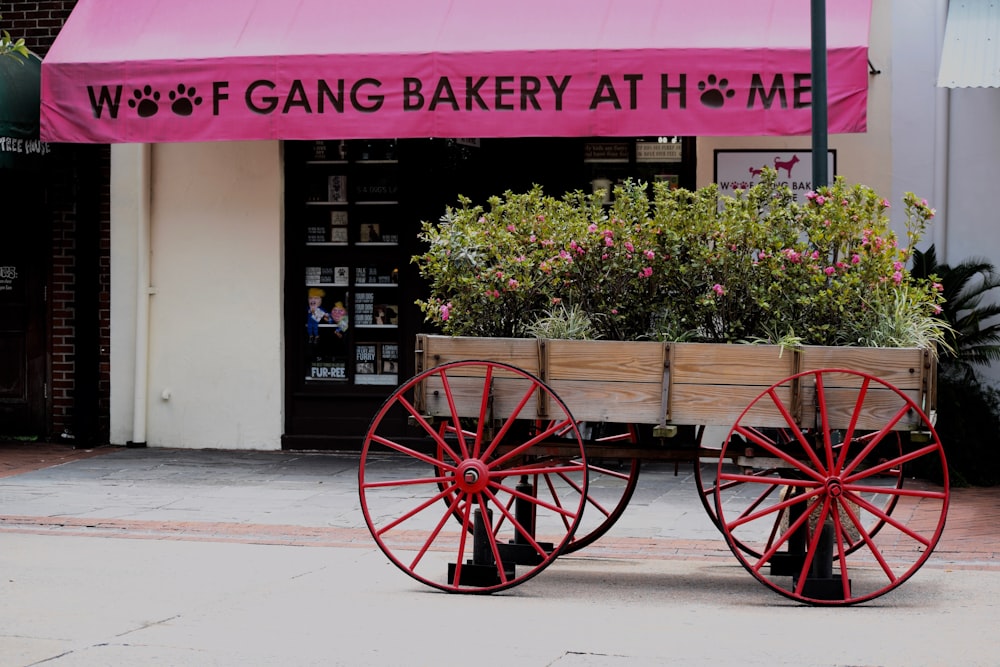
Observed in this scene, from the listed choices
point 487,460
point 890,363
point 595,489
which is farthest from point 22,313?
point 890,363

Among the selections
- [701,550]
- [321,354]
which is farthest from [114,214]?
[701,550]

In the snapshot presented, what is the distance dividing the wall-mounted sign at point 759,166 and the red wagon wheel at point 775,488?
240 cm

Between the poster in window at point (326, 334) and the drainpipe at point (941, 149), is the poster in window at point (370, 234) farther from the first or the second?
the drainpipe at point (941, 149)

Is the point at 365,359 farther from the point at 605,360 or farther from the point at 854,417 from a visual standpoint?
the point at 854,417

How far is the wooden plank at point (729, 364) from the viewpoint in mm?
6445

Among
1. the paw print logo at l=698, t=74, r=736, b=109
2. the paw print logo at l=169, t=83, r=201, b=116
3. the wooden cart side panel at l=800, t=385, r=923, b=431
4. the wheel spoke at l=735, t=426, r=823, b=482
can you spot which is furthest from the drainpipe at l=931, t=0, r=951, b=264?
the paw print logo at l=169, t=83, r=201, b=116

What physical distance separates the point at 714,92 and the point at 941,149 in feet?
7.43

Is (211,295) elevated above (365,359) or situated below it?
above

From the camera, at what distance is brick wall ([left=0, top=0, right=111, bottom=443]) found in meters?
12.4

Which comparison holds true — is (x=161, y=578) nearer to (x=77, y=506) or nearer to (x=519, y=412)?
(x=519, y=412)

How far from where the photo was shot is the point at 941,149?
36.4 ft

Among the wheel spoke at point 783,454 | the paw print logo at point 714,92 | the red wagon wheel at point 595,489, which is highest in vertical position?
the paw print logo at point 714,92

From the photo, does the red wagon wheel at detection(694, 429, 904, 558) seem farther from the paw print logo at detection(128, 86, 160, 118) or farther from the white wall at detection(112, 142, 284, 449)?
the paw print logo at detection(128, 86, 160, 118)

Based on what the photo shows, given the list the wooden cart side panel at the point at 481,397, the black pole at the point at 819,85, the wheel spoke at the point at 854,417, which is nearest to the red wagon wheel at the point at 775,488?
the wheel spoke at the point at 854,417
